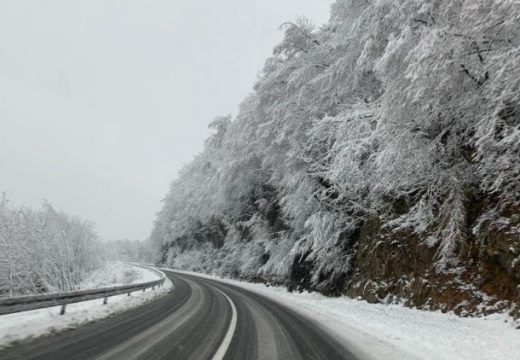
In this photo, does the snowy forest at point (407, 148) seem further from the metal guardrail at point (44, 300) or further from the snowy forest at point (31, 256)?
the snowy forest at point (31, 256)

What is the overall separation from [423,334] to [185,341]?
5.02 meters

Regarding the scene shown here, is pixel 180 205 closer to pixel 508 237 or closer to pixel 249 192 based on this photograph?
pixel 249 192

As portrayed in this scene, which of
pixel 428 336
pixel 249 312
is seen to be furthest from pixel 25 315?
pixel 428 336

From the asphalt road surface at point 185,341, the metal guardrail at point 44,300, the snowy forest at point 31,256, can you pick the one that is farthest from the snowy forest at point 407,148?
the snowy forest at point 31,256

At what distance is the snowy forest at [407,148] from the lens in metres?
8.63

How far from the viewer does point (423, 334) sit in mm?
8086

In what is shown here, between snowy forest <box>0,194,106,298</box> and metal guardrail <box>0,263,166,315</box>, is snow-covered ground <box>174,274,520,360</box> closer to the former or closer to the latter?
metal guardrail <box>0,263,166,315</box>

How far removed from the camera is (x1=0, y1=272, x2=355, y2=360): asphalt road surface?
559 cm

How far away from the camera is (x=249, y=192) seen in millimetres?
33781

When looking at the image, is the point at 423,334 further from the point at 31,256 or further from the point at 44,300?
the point at 31,256

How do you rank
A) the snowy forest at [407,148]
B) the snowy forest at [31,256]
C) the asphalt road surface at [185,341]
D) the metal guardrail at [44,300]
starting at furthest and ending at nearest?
the snowy forest at [31,256], the snowy forest at [407,148], the metal guardrail at [44,300], the asphalt road surface at [185,341]

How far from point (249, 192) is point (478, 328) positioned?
26.4 m

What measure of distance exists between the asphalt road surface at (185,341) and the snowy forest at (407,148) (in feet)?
14.3

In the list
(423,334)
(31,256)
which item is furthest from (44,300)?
(31,256)
